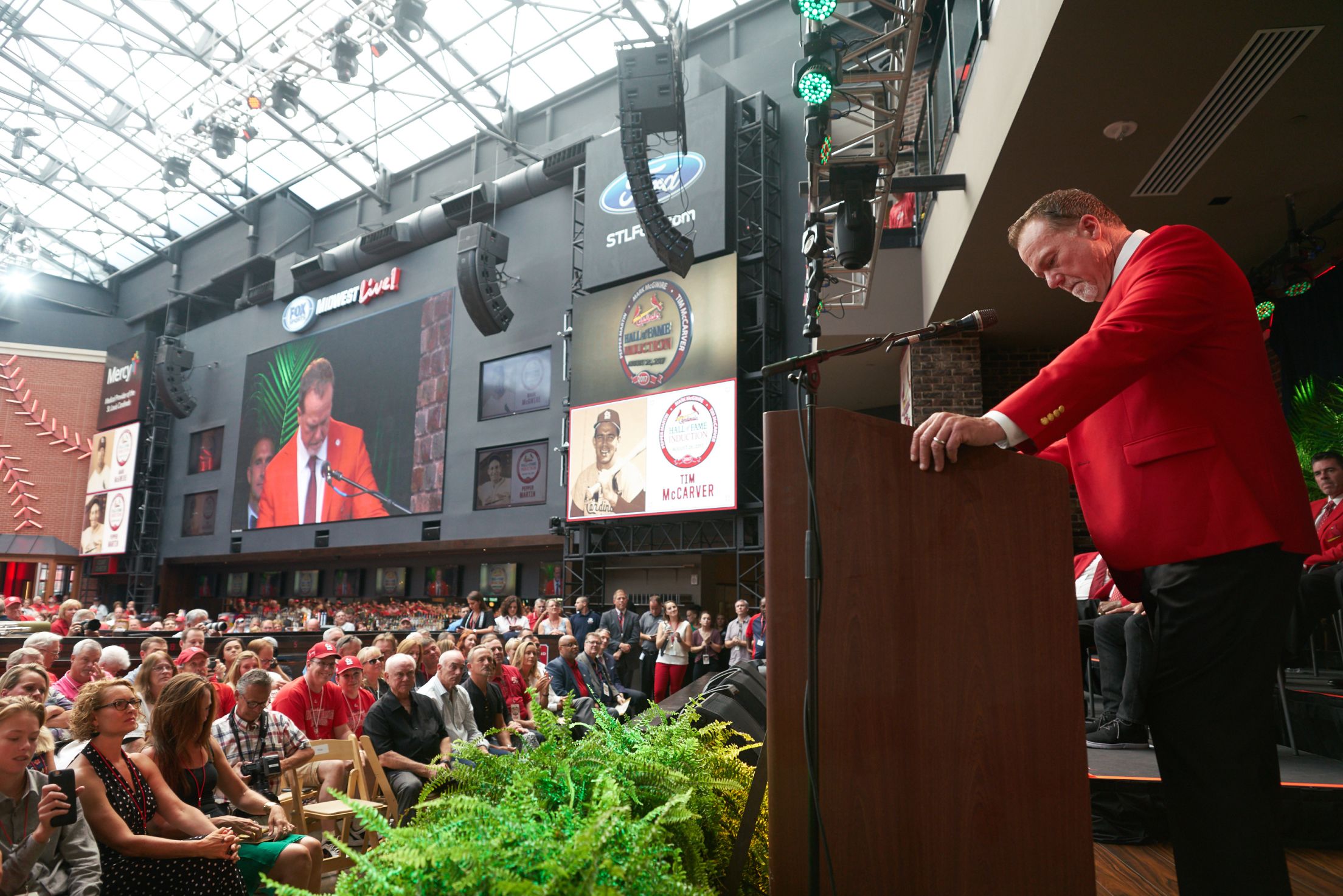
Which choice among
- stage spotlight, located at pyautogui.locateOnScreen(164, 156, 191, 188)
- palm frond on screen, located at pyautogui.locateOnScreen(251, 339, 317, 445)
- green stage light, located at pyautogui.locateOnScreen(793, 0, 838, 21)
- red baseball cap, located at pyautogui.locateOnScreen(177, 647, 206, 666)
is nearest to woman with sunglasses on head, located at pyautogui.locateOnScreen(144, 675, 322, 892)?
red baseball cap, located at pyautogui.locateOnScreen(177, 647, 206, 666)

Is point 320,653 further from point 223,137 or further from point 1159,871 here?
point 223,137

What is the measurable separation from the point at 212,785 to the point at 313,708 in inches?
73.2

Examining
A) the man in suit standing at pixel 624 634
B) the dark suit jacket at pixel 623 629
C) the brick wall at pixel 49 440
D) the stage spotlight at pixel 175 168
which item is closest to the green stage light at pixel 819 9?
the man in suit standing at pixel 624 634

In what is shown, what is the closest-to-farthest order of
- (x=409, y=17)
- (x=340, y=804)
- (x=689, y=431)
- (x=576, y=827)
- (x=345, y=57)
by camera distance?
(x=576, y=827) < (x=340, y=804) < (x=689, y=431) < (x=409, y=17) < (x=345, y=57)

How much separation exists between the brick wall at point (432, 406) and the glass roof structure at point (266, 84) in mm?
4030

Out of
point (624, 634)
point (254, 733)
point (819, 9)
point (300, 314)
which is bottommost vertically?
point (254, 733)

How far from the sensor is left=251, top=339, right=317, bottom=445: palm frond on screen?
2105cm

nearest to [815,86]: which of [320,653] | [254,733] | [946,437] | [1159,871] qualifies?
[1159,871]

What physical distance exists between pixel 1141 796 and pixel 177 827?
12.0ft

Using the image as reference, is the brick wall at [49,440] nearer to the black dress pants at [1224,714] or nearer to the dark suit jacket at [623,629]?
the dark suit jacket at [623,629]

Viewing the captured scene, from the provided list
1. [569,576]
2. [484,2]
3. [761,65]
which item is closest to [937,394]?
[569,576]

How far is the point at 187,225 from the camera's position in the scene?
→ 82.9 ft

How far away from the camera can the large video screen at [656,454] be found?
12516 mm

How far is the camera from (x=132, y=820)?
3.05 m
